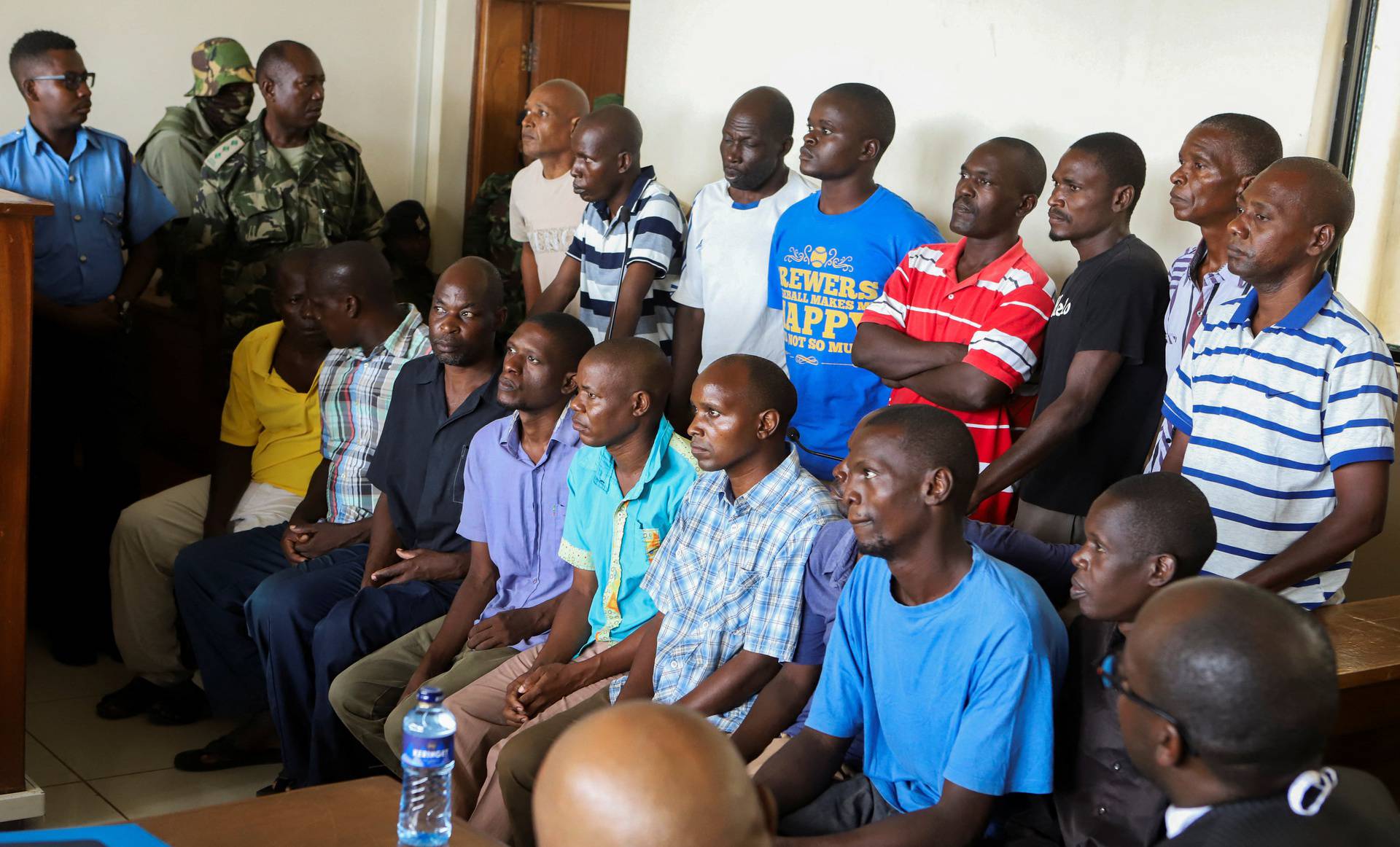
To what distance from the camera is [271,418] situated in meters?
4.19

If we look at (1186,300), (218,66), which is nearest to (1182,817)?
(1186,300)

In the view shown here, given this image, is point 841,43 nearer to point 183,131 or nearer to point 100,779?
point 183,131

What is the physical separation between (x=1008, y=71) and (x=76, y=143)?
304 centimetres

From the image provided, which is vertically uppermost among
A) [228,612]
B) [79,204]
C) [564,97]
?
[564,97]

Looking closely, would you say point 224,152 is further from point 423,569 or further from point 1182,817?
point 1182,817

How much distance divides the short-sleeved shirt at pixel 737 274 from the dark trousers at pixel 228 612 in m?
1.22

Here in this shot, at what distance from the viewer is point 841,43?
14.4 ft

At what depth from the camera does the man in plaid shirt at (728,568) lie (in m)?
2.59

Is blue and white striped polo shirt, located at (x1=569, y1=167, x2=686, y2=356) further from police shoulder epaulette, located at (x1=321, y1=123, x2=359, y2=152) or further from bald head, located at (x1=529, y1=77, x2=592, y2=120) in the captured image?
police shoulder epaulette, located at (x1=321, y1=123, x2=359, y2=152)

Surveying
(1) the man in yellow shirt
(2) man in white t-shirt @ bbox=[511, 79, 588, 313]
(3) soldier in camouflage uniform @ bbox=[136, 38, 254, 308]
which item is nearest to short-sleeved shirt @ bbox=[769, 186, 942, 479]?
(2) man in white t-shirt @ bbox=[511, 79, 588, 313]

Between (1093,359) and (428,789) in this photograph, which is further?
(1093,359)

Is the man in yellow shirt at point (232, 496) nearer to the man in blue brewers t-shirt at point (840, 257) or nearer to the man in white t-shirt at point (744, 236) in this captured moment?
the man in white t-shirt at point (744, 236)

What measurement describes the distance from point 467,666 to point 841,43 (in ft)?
7.98

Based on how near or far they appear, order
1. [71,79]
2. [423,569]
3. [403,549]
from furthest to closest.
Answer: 1. [71,79]
2. [403,549]
3. [423,569]
